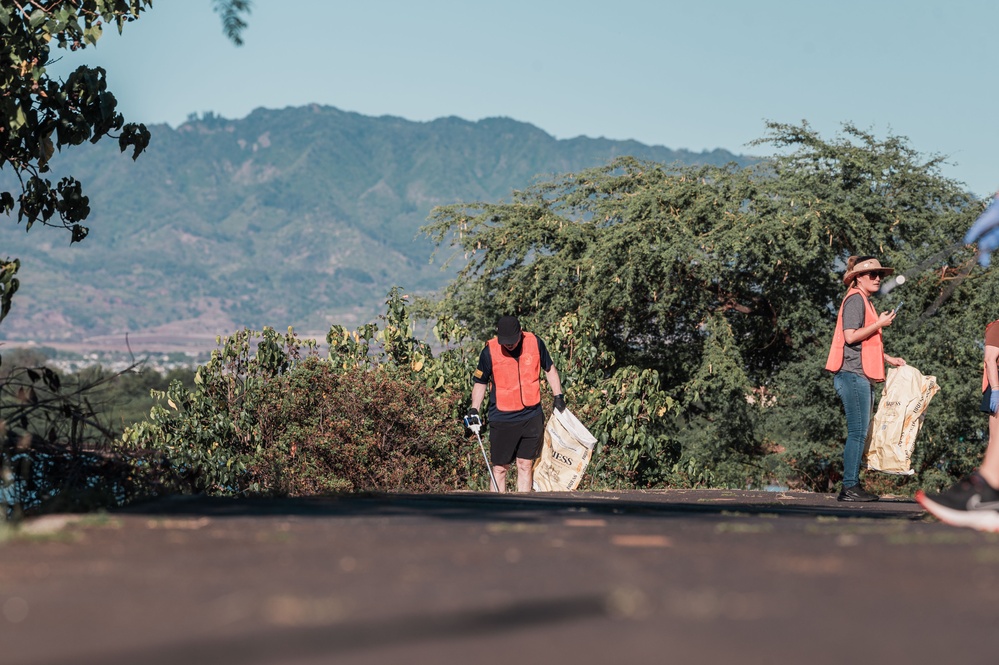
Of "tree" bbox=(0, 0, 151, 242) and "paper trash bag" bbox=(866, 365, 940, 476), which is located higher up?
"tree" bbox=(0, 0, 151, 242)

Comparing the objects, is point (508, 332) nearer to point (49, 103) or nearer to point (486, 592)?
point (49, 103)

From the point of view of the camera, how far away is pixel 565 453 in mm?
12445

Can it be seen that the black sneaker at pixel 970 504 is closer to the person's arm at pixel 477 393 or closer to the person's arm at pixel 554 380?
the person's arm at pixel 554 380

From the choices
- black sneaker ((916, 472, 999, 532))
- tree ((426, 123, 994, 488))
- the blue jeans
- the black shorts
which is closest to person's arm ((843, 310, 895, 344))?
the blue jeans

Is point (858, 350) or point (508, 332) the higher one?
point (858, 350)

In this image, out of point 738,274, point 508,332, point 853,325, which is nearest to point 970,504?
point 853,325

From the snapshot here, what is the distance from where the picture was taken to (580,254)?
2400cm

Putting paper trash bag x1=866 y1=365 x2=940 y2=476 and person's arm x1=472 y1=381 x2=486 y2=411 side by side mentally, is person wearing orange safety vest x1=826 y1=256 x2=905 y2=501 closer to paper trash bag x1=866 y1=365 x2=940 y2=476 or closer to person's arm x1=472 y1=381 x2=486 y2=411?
paper trash bag x1=866 y1=365 x2=940 y2=476

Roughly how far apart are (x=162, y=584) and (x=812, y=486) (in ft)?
63.0

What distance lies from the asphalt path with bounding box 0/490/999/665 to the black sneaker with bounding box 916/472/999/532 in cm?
30

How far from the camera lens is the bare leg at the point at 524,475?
12094 millimetres

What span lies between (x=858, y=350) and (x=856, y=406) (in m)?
0.43

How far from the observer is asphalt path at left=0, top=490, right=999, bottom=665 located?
326 cm

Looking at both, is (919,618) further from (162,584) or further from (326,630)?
(162,584)
